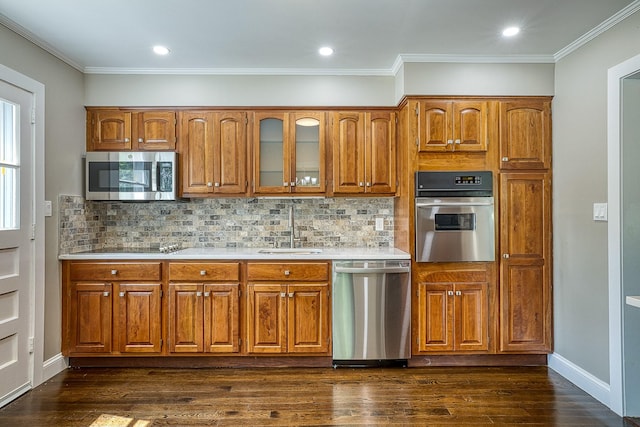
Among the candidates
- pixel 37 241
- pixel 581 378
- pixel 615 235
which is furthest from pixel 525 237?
pixel 37 241

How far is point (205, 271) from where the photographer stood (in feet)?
10.6

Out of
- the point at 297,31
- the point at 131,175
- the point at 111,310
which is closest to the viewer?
the point at 297,31

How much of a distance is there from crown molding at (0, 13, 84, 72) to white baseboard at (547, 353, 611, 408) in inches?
184

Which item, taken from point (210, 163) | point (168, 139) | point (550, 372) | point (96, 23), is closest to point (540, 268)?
point (550, 372)

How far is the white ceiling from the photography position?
2492mm

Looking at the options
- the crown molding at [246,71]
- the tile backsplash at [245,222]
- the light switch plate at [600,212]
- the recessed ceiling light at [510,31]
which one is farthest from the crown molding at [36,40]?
the light switch plate at [600,212]

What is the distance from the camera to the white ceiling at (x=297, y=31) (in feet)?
8.18

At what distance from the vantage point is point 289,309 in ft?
10.5

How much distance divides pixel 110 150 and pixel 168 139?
0.54 m

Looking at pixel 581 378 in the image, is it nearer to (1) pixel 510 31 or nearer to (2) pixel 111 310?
(1) pixel 510 31

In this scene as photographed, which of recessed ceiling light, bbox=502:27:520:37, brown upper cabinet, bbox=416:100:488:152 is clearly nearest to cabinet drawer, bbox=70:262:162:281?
brown upper cabinet, bbox=416:100:488:152

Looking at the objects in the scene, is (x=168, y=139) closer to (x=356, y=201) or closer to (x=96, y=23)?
(x=96, y=23)

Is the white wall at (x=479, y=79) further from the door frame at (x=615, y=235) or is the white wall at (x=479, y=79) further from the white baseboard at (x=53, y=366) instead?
the white baseboard at (x=53, y=366)

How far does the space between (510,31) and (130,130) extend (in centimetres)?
320
